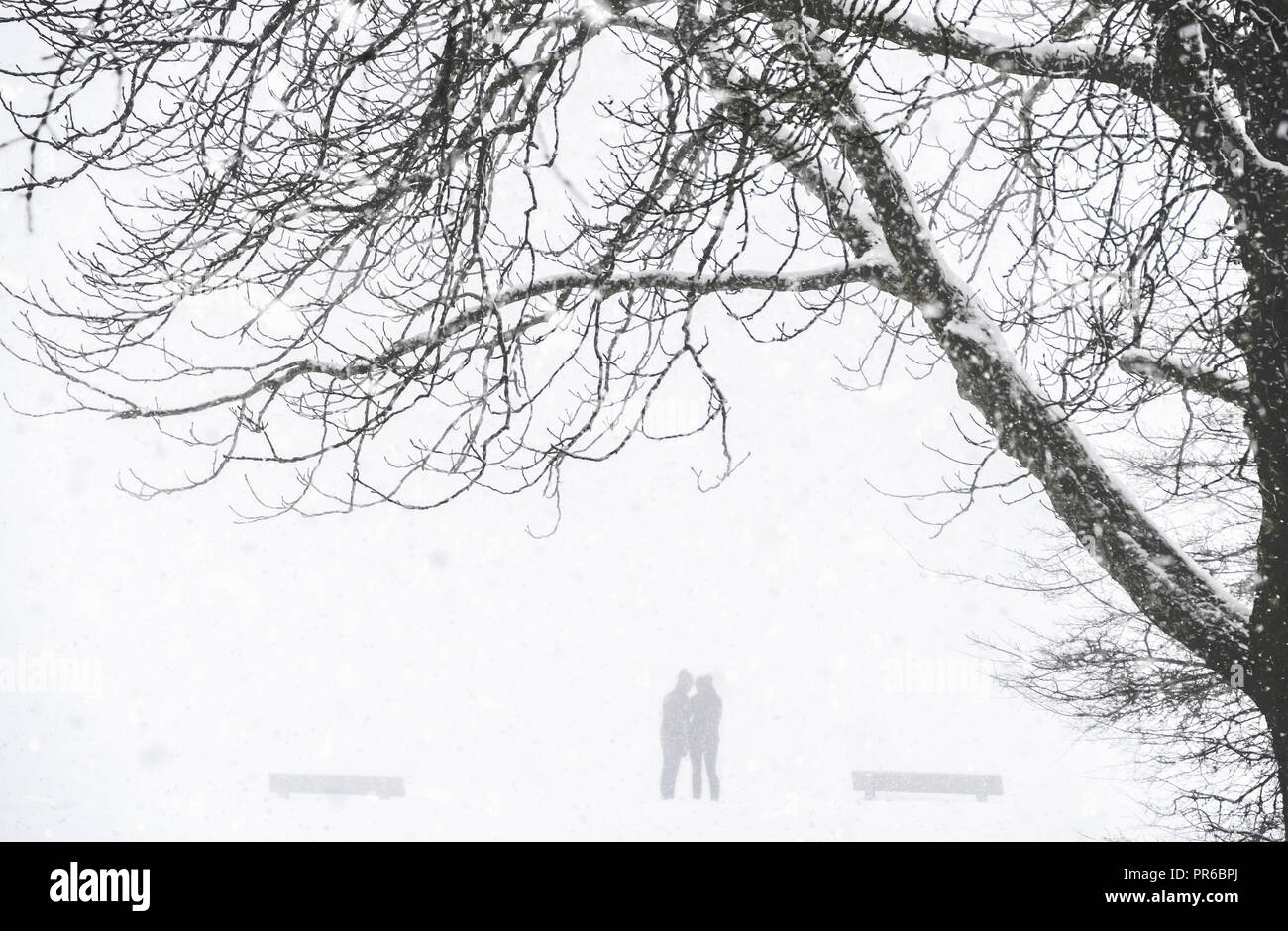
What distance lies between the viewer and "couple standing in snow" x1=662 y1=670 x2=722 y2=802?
470 inches

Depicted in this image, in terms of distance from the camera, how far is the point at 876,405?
124ft

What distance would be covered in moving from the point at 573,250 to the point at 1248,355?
11.0ft

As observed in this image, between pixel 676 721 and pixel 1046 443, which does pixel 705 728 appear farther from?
pixel 1046 443

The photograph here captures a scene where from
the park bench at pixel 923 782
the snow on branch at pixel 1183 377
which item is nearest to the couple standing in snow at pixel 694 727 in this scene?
the park bench at pixel 923 782

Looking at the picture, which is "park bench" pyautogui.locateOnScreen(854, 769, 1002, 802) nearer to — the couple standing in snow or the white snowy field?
the couple standing in snow

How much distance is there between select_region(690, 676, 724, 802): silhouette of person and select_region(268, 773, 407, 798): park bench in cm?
465

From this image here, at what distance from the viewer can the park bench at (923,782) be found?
12961mm

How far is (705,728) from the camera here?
1203 cm

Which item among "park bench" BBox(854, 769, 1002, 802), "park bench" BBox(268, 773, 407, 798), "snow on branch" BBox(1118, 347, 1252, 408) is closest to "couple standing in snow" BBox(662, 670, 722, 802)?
"park bench" BBox(854, 769, 1002, 802)

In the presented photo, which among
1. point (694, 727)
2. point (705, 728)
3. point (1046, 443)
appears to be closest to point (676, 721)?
point (694, 727)

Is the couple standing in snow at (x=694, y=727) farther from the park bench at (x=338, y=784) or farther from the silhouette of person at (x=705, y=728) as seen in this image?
the park bench at (x=338, y=784)
